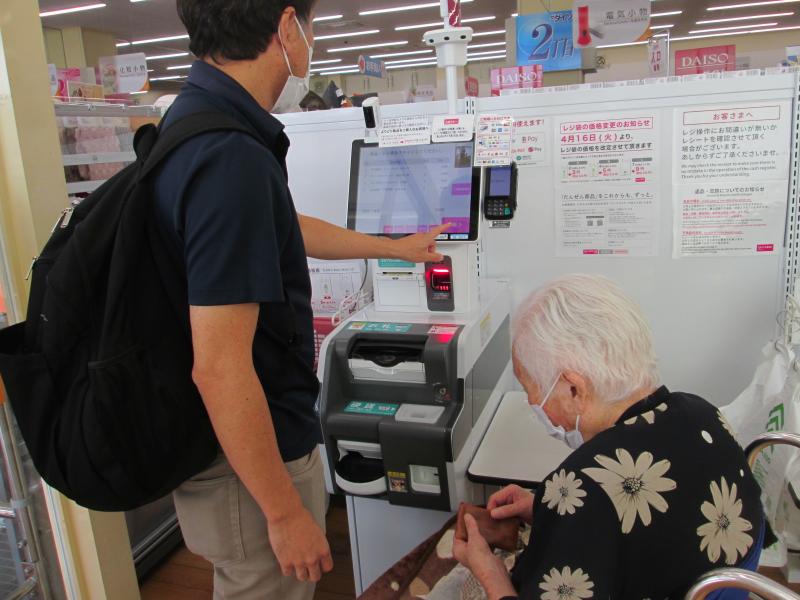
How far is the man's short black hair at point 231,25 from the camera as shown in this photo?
965mm

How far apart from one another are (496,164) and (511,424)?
77cm

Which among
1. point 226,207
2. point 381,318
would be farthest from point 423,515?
point 226,207

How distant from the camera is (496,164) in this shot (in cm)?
169

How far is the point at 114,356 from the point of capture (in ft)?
2.92

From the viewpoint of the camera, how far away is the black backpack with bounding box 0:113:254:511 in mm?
889

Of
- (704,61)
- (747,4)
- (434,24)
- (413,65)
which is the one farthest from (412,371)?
(413,65)

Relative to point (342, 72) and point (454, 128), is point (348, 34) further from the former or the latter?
point (454, 128)

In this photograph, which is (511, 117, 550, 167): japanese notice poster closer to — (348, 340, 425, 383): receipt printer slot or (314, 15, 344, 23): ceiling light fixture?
(348, 340, 425, 383): receipt printer slot

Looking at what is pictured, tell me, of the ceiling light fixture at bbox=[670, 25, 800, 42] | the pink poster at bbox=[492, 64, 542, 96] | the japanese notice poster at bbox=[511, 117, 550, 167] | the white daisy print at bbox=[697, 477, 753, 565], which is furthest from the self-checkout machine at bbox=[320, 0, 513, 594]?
the ceiling light fixture at bbox=[670, 25, 800, 42]

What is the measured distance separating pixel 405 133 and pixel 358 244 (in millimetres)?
386

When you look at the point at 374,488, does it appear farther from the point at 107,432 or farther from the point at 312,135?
the point at 312,135

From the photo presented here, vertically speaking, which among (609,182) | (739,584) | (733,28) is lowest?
(739,584)

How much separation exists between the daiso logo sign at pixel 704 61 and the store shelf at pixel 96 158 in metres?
4.04

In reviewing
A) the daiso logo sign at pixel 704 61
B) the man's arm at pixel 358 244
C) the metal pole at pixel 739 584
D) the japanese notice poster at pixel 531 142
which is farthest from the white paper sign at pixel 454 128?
the daiso logo sign at pixel 704 61
